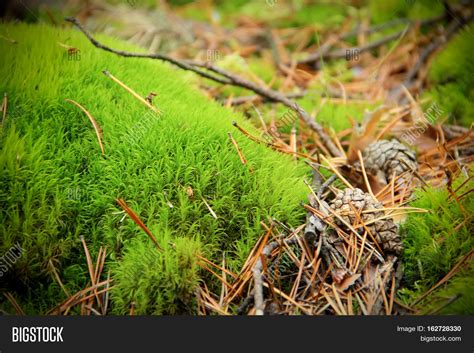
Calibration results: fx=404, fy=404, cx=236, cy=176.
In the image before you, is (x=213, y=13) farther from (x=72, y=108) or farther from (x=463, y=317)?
(x=463, y=317)

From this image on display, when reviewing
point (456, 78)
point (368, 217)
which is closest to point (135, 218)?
point (368, 217)

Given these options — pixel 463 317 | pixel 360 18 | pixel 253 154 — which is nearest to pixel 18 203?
pixel 253 154

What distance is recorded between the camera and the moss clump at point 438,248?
5.01 feet

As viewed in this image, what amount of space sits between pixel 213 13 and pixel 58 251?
2910mm

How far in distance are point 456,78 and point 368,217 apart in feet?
4.87

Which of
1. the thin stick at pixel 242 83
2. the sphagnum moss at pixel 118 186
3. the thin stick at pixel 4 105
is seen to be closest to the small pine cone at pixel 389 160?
the thin stick at pixel 242 83

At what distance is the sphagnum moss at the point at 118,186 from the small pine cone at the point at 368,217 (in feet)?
0.56

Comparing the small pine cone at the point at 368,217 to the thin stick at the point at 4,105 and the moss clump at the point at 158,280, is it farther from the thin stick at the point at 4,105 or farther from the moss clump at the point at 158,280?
the thin stick at the point at 4,105

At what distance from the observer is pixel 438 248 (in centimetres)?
161

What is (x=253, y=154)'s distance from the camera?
1.83 m

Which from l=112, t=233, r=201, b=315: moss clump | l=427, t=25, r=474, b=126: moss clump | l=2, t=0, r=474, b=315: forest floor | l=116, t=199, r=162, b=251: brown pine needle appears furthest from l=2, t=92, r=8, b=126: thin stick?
l=427, t=25, r=474, b=126: moss clump

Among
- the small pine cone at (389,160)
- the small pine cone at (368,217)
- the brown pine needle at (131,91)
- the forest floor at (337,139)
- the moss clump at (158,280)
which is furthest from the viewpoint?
the small pine cone at (389,160)

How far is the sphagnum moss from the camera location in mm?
1509

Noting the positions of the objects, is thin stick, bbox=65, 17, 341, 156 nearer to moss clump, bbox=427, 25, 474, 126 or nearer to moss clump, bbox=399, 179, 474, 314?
moss clump, bbox=399, 179, 474, 314
